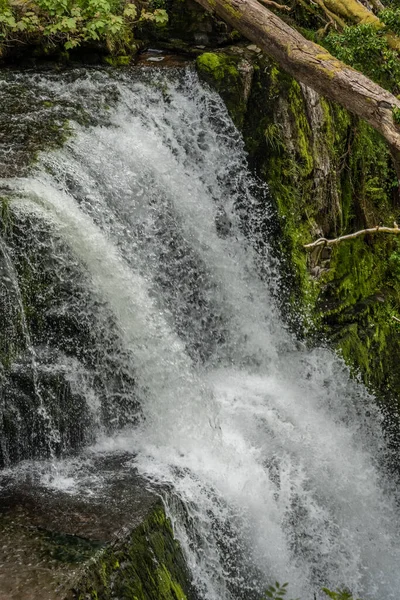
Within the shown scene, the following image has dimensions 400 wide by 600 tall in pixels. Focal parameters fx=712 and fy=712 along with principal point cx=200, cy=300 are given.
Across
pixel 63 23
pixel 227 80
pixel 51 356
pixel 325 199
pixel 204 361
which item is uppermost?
pixel 227 80

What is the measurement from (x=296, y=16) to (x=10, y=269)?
215 inches

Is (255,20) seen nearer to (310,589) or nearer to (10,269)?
(10,269)

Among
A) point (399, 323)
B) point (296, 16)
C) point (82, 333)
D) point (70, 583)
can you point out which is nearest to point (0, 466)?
point (82, 333)

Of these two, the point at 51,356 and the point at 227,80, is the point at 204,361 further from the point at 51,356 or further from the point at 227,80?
the point at 227,80

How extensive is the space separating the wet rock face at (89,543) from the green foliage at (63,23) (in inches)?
182

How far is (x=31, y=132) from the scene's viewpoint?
614 centimetres

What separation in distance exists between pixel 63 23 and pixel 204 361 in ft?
12.0

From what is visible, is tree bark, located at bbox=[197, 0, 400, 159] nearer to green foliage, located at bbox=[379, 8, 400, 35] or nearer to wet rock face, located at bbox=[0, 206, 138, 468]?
green foliage, located at bbox=[379, 8, 400, 35]

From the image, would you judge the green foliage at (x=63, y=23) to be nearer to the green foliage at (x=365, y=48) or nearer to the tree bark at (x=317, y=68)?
the tree bark at (x=317, y=68)

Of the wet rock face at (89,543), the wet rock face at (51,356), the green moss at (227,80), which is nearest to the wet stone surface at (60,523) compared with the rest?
the wet rock face at (89,543)

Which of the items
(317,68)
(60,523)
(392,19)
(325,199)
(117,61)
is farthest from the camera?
(325,199)

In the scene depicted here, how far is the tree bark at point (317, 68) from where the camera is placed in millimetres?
5465

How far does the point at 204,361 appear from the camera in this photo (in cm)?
674

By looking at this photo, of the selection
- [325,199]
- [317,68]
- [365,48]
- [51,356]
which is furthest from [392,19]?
[51,356]
